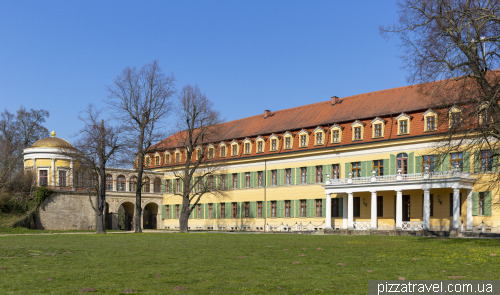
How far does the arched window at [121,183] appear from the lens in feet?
192

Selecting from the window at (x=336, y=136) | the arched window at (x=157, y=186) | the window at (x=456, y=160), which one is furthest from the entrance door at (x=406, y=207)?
the arched window at (x=157, y=186)

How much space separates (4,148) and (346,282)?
52.0 meters

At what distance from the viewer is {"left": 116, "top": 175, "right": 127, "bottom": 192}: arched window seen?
5841 centimetres

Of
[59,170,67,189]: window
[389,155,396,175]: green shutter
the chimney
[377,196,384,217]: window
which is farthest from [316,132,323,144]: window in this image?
[59,170,67,189]: window

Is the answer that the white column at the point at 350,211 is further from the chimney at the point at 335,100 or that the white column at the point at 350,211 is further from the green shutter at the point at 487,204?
→ the chimney at the point at 335,100

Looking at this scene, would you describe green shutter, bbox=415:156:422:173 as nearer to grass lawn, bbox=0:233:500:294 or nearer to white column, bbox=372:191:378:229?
white column, bbox=372:191:378:229

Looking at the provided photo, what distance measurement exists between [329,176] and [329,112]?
8047mm

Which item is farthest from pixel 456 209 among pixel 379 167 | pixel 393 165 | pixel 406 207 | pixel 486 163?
pixel 379 167

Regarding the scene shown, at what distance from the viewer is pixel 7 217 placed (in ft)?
148

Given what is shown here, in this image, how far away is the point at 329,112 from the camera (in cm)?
4803

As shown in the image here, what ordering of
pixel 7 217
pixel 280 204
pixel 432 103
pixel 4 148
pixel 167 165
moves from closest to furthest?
pixel 432 103
pixel 7 217
pixel 280 204
pixel 4 148
pixel 167 165

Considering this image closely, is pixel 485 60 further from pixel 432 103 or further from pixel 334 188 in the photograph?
pixel 334 188

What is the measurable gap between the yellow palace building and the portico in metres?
0.07

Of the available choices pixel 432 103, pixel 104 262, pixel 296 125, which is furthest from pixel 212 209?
pixel 104 262
